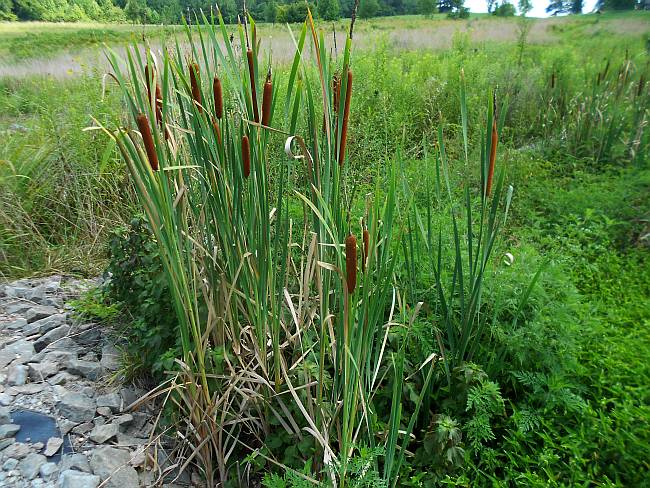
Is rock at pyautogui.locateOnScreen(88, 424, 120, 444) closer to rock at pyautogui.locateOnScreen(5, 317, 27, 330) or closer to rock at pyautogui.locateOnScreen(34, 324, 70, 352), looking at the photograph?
rock at pyautogui.locateOnScreen(34, 324, 70, 352)

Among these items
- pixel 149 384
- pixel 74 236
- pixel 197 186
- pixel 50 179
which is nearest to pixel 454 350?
pixel 197 186

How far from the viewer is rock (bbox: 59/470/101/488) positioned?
1.65m

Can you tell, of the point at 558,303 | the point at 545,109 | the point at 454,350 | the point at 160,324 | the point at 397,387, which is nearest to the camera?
the point at 397,387

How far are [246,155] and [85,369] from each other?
153cm

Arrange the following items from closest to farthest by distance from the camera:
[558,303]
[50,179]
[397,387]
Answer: [397,387] → [558,303] → [50,179]

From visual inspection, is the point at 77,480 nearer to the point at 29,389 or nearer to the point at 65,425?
the point at 65,425

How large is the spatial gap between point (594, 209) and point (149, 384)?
10.3 ft

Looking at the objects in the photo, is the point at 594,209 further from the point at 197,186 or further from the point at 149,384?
the point at 149,384

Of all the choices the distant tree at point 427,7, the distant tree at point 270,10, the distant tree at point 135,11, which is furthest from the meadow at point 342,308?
the distant tree at point 427,7

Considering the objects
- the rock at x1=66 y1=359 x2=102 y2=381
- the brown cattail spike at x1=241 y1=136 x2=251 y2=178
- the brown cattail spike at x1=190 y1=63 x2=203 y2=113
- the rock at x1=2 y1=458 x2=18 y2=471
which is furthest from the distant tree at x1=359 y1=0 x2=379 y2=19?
the rock at x1=2 y1=458 x2=18 y2=471

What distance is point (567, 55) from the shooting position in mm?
6891

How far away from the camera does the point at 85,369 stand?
2.26 m

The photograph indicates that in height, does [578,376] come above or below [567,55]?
below

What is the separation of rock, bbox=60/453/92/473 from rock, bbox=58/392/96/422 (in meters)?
0.21
